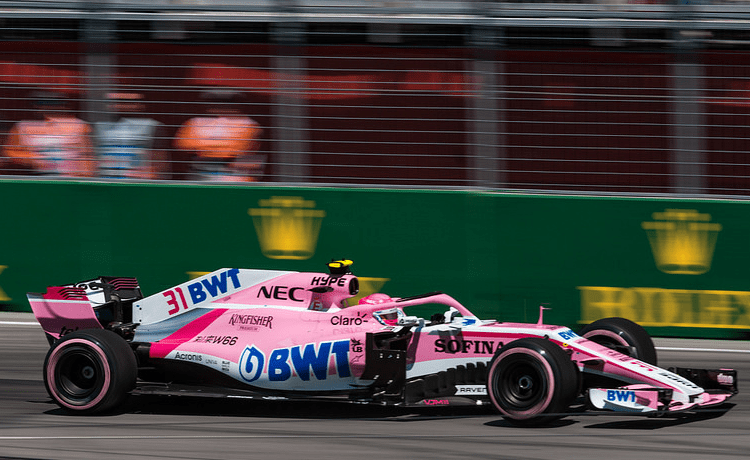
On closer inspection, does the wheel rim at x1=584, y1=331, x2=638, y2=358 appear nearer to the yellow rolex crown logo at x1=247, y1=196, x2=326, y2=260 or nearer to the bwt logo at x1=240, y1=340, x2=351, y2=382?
the bwt logo at x1=240, y1=340, x2=351, y2=382

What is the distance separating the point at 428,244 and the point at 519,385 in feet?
13.0

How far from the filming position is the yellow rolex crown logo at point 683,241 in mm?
9719

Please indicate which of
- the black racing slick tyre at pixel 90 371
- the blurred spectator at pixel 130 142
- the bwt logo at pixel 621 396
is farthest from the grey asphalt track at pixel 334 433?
the blurred spectator at pixel 130 142

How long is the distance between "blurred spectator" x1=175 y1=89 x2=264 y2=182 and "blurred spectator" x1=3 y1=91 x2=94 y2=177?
1.00 m

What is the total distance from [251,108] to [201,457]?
5256 millimetres

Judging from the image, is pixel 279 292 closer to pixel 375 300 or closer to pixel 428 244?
pixel 375 300

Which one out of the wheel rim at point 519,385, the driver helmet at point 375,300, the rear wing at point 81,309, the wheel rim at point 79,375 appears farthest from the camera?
the rear wing at point 81,309

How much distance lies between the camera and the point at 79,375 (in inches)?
280

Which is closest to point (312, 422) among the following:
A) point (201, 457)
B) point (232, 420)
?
point (232, 420)

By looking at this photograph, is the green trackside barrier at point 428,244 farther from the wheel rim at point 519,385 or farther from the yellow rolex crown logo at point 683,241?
the wheel rim at point 519,385

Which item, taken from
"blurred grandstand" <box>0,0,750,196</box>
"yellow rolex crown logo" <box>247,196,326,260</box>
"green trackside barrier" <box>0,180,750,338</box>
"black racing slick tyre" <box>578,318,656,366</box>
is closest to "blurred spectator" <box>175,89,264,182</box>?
"blurred grandstand" <box>0,0,750,196</box>

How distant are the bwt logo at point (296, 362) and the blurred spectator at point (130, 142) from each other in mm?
4335

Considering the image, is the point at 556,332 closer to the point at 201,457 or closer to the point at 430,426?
the point at 430,426

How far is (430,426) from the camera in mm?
6648
